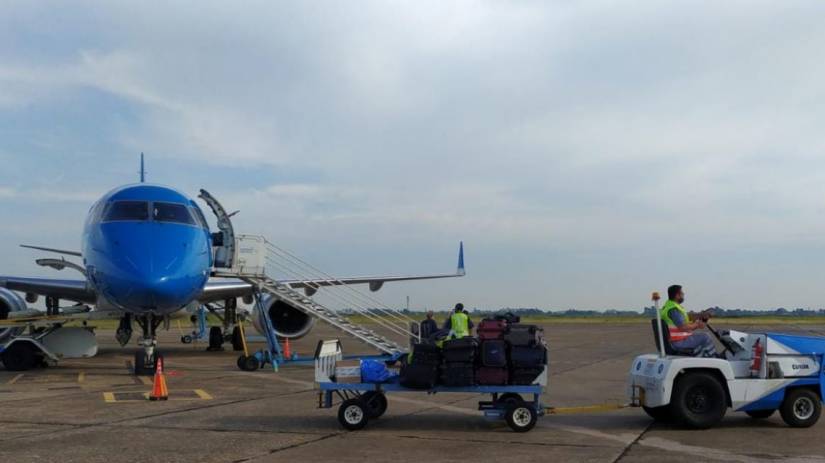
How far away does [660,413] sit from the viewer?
368 inches

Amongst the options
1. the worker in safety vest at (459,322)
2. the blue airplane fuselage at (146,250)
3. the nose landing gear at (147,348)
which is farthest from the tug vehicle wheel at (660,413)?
the nose landing gear at (147,348)

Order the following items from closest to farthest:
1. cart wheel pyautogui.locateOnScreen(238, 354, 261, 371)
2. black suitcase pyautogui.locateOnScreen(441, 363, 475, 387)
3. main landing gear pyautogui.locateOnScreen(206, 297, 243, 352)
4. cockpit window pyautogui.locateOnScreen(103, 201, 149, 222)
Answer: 1. black suitcase pyautogui.locateOnScreen(441, 363, 475, 387)
2. cockpit window pyautogui.locateOnScreen(103, 201, 149, 222)
3. cart wheel pyautogui.locateOnScreen(238, 354, 261, 371)
4. main landing gear pyautogui.locateOnScreen(206, 297, 243, 352)

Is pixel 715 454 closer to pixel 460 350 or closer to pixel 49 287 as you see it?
pixel 460 350

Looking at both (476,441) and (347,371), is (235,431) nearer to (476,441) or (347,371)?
(347,371)

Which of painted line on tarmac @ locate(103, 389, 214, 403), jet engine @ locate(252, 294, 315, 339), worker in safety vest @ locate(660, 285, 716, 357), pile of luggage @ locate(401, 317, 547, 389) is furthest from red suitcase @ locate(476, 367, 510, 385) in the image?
jet engine @ locate(252, 294, 315, 339)

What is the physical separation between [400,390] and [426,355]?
0.57 metres

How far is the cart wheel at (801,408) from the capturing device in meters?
8.94

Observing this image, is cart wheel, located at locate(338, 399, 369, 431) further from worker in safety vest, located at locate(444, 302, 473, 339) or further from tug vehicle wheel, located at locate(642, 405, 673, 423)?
worker in safety vest, located at locate(444, 302, 473, 339)

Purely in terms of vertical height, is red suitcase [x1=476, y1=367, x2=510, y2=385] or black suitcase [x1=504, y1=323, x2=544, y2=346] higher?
black suitcase [x1=504, y1=323, x2=544, y2=346]

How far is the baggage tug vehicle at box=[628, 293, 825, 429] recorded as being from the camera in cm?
880

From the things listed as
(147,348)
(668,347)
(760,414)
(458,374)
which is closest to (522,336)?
(458,374)

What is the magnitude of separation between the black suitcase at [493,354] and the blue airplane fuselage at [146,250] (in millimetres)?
7413

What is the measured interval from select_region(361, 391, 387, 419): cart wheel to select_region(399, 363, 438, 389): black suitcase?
0.57 m

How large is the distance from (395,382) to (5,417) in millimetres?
5112
